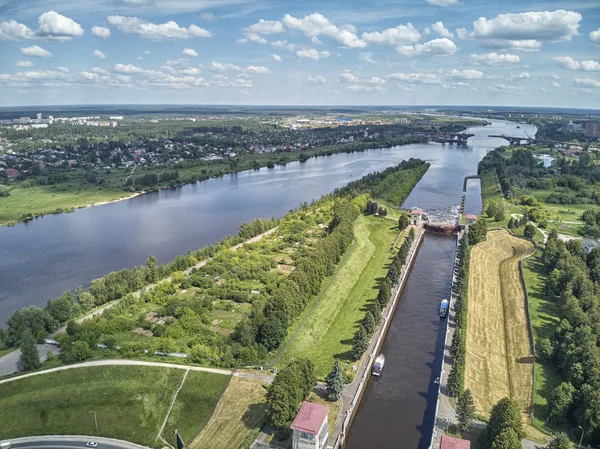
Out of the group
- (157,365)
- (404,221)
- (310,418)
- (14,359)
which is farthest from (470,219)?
(14,359)

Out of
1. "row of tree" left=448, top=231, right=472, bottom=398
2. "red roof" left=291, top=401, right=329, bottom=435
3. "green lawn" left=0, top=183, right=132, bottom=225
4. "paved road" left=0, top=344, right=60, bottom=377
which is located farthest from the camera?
"green lawn" left=0, top=183, right=132, bottom=225

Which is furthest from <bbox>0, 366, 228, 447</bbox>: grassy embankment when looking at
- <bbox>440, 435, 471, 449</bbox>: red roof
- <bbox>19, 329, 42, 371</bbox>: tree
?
<bbox>440, 435, 471, 449</bbox>: red roof

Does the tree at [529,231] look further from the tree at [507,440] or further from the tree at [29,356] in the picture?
the tree at [29,356]

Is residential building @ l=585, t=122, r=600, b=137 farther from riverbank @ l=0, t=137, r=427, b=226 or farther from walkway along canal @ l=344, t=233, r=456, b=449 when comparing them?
walkway along canal @ l=344, t=233, r=456, b=449

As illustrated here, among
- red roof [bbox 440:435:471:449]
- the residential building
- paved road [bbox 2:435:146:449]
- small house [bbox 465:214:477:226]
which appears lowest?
paved road [bbox 2:435:146:449]

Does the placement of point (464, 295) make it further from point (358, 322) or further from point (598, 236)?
point (598, 236)

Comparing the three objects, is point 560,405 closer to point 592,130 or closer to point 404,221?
point 404,221

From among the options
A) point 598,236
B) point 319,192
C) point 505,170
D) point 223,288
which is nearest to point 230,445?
point 223,288
